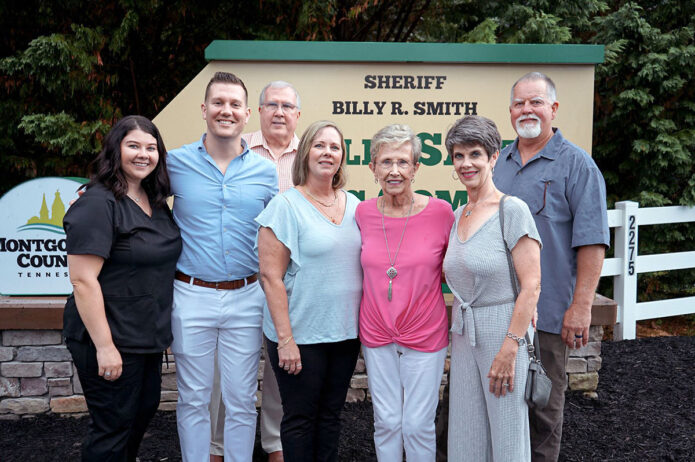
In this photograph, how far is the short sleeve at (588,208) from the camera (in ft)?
8.93

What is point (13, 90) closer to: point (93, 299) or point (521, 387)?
point (93, 299)

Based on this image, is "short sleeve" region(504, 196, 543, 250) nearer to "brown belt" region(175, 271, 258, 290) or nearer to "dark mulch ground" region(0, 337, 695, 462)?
"brown belt" region(175, 271, 258, 290)

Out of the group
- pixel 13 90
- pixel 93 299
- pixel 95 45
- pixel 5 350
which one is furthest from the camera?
pixel 13 90

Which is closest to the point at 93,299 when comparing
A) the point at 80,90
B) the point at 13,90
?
the point at 80,90

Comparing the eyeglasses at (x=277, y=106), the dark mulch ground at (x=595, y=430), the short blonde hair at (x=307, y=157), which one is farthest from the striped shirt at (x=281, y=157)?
the dark mulch ground at (x=595, y=430)

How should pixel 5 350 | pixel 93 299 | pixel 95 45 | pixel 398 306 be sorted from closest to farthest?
pixel 93 299 < pixel 398 306 < pixel 5 350 < pixel 95 45

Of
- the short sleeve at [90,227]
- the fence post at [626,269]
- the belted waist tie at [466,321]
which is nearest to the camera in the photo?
the short sleeve at [90,227]

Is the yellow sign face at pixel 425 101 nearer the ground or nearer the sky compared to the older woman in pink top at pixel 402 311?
nearer the sky

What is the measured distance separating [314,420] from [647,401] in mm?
3054

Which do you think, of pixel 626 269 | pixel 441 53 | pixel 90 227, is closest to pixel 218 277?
pixel 90 227

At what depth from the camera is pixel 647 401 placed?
4418mm

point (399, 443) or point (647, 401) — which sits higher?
point (399, 443)

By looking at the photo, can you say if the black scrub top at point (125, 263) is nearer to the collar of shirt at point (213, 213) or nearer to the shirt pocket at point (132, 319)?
the shirt pocket at point (132, 319)

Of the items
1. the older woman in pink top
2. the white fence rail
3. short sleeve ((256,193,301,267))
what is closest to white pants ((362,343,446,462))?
the older woman in pink top
